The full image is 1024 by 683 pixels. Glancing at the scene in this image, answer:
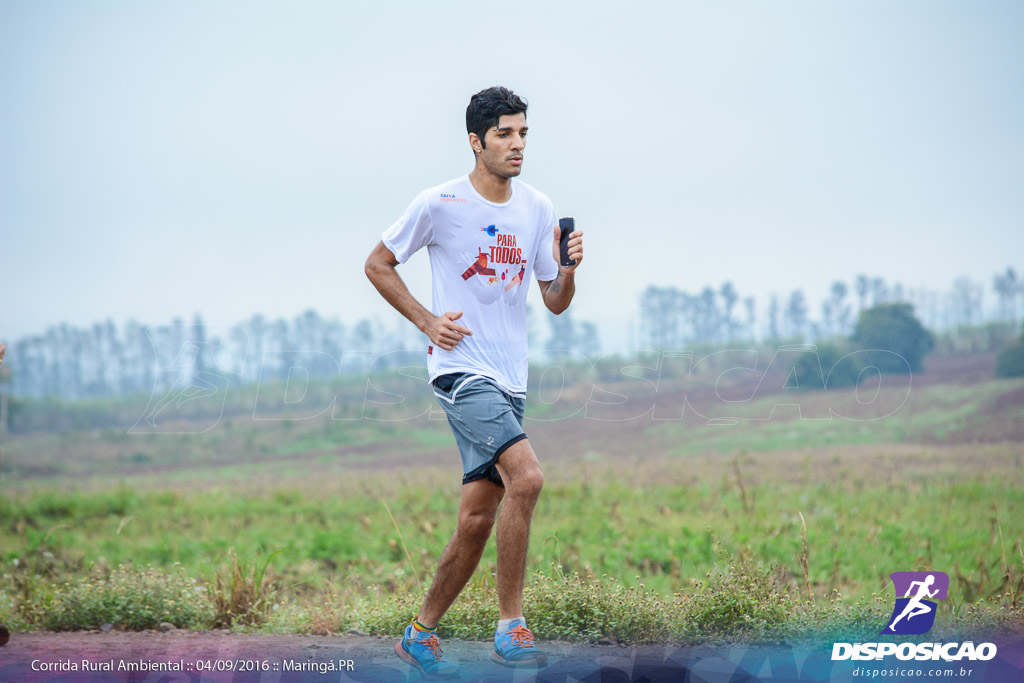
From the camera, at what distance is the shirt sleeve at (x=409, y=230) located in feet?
15.5

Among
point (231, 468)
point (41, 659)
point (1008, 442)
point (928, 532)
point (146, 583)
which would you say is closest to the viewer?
point (41, 659)

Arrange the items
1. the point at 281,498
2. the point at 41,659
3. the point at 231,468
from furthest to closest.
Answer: the point at 231,468
the point at 281,498
the point at 41,659

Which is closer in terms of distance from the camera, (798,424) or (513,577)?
(513,577)

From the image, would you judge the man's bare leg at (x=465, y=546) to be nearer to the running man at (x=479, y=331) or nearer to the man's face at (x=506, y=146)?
the running man at (x=479, y=331)

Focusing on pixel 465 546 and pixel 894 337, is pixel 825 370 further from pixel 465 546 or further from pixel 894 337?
pixel 465 546

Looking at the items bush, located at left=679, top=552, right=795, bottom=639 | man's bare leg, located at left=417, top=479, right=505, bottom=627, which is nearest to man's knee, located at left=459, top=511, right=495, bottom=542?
man's bare leg, located at left=417, top=479, right=505, bottom=627

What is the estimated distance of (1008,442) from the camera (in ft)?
71.9

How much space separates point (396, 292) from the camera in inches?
188

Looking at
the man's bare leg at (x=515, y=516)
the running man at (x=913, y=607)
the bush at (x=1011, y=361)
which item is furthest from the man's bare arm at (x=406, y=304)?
the bush at (x=1011, y=361)

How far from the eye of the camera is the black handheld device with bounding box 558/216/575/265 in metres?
4.95

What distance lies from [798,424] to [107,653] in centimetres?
2343

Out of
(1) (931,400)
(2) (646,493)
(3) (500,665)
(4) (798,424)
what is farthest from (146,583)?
(1) (931,400)

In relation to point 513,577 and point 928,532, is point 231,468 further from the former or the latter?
point 513,577

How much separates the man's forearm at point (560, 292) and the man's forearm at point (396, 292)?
0.73m
